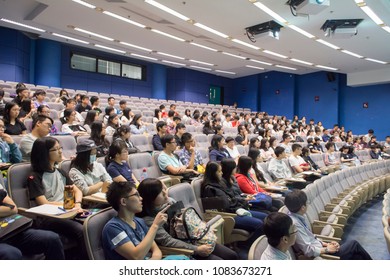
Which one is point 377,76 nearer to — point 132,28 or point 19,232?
point 132,28

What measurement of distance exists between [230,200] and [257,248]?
1.11 meters

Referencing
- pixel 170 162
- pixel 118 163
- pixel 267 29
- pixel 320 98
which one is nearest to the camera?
pixel 118 163

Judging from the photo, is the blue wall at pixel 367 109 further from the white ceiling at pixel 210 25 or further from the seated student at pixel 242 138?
the seated student at pixel 242 138

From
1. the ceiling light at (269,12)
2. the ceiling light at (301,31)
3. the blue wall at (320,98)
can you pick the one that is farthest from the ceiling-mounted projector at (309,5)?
the blue wall at (320,98)

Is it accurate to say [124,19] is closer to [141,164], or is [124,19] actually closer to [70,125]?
[70,125]

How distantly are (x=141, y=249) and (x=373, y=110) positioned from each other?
12.6m

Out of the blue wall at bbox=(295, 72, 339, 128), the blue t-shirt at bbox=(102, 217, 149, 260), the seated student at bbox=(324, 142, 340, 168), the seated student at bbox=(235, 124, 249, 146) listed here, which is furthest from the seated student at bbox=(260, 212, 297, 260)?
the blue wall at bbox=(295, 72, 339, 128)

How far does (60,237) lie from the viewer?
1.84 meters

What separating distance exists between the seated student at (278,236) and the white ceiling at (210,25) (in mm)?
5163

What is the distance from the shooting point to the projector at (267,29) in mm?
7176

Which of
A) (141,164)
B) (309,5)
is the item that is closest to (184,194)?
(141,164)

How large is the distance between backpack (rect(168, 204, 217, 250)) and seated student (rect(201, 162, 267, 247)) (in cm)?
61

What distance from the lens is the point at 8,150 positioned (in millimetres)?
2748

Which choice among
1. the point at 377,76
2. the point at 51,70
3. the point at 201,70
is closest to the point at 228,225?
the point at 51,70
